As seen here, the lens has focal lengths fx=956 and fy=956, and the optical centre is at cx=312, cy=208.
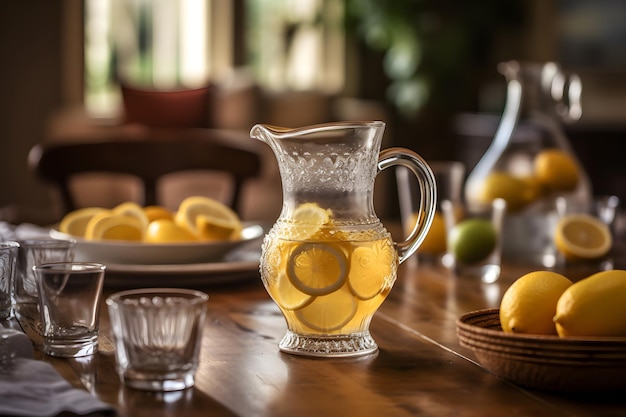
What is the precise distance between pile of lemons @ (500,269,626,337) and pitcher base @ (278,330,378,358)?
0.15 metres

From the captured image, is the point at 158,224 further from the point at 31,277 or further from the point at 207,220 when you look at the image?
the point at 31,277

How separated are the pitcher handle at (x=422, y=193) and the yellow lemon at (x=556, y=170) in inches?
25.8

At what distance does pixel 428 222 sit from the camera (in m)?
0.95

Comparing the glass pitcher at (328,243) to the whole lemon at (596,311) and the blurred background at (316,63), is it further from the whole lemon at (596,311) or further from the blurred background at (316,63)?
the blurred background at (316,63)

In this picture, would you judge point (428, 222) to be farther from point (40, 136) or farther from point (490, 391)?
point (40, 136)

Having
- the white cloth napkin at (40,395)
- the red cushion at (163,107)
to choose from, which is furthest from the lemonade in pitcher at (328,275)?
the red cushion at (163,107)

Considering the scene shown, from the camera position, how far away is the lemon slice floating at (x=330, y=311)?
2.92 ft

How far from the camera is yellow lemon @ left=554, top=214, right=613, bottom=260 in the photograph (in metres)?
1.48

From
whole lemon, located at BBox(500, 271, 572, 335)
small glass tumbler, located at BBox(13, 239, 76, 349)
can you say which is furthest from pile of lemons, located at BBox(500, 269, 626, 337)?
small glass tumbler, located at BBox(13, 239, 76, 349)

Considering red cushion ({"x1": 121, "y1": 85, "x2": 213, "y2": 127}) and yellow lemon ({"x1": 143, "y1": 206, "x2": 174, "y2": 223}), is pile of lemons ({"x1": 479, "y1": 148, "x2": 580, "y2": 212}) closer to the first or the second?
yellow lemon ({"x1": 143, "y1": 206, "x2": 174, "y2": 223})

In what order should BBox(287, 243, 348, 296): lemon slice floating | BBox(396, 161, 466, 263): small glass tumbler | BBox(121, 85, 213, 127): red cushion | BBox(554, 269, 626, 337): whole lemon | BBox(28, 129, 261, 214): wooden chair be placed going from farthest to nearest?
BBox(121, 85, 213, 127): red cushion → BBox(28, 129, 261, 214): wooden chair → BBox(396, 161, 466, 263): small glass tumbler → BBox(287, 243, 348, 296): lemon slice floating → BBox(554, 269, 626, 337): whole lemon

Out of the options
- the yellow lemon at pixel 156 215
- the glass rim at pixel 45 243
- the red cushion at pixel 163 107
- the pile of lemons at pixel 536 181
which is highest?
the red cushion at pixel 163 107

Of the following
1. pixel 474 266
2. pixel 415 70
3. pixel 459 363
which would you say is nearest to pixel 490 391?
pixel 459 363

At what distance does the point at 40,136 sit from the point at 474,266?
4462mm
